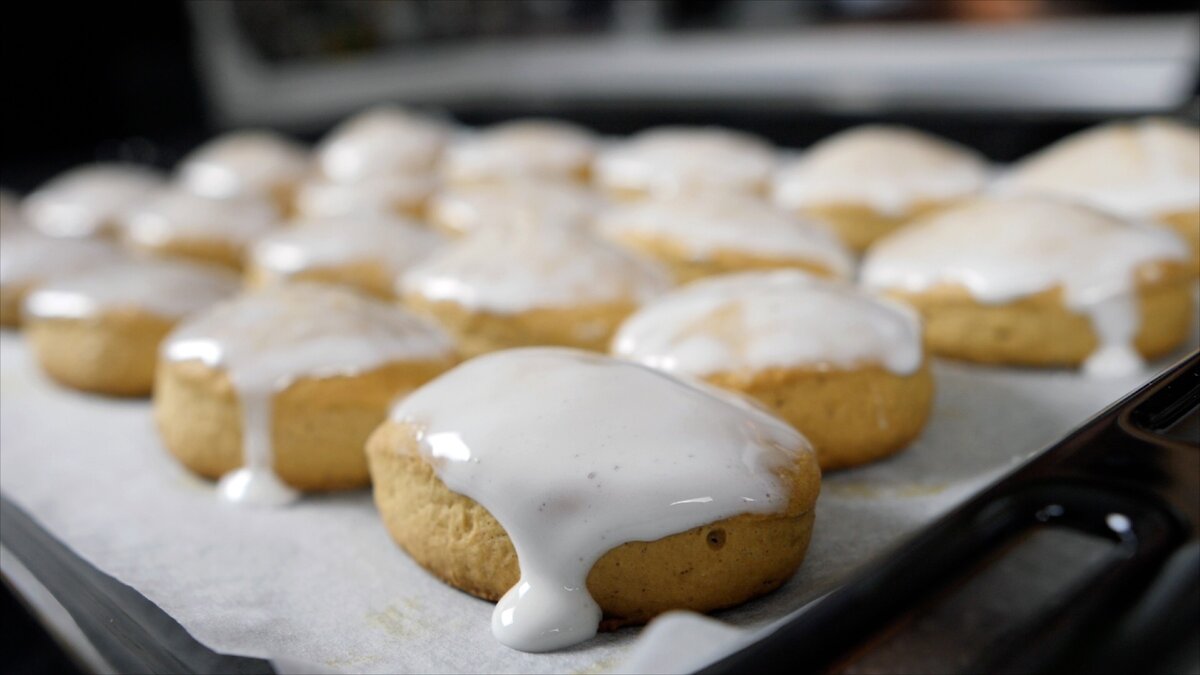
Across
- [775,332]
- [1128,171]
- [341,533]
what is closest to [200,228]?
[341,533]

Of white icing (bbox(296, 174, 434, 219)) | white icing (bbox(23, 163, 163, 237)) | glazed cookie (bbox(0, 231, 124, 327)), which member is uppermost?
white icing (bbox(296, 174, 434, 219))

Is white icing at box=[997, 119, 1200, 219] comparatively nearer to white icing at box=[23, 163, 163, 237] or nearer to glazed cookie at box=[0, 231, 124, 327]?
glazed cookie at box=[0, 231, 124, 327]

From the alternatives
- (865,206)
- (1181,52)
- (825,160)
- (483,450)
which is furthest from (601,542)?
(1181,52)

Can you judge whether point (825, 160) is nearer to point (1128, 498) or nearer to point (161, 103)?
point (1128, 498)

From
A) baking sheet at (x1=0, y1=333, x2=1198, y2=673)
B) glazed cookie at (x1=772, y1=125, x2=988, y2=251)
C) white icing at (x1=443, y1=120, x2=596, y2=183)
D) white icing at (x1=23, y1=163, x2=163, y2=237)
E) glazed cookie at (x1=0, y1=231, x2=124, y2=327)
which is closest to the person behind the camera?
baking sheet at (x1=0, y1=333, x2=1198, y2=673)

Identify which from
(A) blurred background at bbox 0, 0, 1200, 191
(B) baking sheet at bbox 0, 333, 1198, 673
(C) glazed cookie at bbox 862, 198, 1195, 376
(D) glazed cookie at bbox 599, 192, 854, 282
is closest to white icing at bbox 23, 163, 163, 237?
(A) blurred background at bbox 0, 0, 1200, 191
